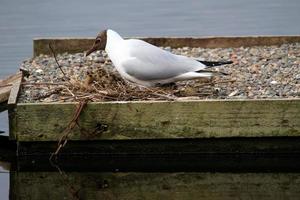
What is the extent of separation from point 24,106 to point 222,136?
4.61 ft

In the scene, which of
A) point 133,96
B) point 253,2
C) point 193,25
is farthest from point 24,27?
point 133,96

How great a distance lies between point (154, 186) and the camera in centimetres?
723

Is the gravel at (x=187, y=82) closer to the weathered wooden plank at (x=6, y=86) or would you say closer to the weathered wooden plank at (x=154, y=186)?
the weathered wooden plank at (x=6, y=86)

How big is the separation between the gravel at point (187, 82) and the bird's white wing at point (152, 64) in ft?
0.39

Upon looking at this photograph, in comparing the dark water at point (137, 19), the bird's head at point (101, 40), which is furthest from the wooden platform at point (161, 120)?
the dark water at point (137, 19)

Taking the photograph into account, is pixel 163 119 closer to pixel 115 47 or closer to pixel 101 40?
pixel 115 47

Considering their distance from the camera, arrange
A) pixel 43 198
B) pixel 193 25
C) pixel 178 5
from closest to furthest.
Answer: pixel 43 198, pixel 193 25, pixel 178 5

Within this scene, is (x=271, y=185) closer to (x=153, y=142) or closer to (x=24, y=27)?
(x=153, y=142)

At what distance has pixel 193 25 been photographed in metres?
12.2

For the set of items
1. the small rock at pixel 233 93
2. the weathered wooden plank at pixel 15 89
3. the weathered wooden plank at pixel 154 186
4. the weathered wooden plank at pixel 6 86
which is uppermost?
the small rock at pixel 233 93

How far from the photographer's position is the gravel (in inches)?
303

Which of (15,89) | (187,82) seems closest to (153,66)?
(187,82)

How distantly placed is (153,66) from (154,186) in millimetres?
986

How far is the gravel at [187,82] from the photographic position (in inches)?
303
